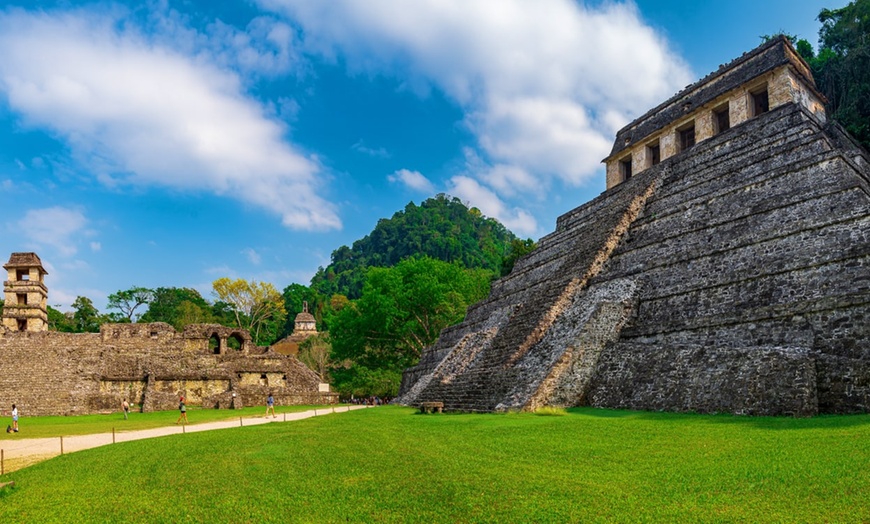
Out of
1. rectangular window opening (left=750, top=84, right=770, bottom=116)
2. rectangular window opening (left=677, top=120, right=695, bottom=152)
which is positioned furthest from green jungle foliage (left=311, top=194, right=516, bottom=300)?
rectangular window opening (left=750, top=84, right=770, bottom=116)

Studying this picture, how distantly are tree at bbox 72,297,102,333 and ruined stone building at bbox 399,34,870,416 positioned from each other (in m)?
39.7

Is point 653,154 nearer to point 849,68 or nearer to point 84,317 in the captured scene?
point 849,68

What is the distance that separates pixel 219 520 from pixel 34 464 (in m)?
6.44

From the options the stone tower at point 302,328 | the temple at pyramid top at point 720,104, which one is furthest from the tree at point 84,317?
the temple at pyramid top at point 720,104

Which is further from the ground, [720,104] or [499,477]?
[720,104]

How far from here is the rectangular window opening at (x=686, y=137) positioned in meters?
24.4

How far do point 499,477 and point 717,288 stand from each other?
9.61m

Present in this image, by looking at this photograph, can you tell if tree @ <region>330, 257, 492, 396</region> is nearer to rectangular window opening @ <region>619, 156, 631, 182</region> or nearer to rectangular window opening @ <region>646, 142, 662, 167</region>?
rectangular window opening @ <region>619, 156, 631, 182</region>

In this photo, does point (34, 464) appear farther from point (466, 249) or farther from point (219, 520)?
point (466, 249)

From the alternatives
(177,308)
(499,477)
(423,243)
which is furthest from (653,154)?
(423,243)

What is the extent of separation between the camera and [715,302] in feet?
43.6

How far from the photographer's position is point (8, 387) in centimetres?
2422

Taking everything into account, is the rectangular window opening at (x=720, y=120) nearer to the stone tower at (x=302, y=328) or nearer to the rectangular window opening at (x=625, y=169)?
the rectangular window opening at (x=625, y=169)

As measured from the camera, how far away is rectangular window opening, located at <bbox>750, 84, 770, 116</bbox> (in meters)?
21.8
